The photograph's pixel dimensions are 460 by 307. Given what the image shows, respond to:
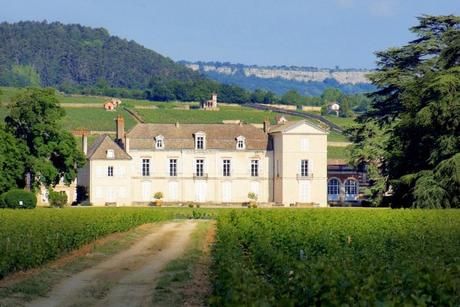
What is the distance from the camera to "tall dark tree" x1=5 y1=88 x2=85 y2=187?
7269 cm

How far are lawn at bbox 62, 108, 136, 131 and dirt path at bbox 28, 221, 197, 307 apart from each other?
76.5 m

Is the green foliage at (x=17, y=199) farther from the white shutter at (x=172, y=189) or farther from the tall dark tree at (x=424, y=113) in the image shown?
the tall dark tree at (x=424, y=113)

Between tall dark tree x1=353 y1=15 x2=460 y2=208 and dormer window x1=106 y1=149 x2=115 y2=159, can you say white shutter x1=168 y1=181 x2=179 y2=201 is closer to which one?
dormer window x1=106 y1=149 x2=115 y2=159

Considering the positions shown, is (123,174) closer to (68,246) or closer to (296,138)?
(296,138)

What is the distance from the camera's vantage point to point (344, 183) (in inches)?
3524

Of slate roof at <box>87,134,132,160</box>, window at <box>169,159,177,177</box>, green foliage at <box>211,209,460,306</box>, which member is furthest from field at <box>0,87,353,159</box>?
green foliage at <box>211,209,460,306</box>

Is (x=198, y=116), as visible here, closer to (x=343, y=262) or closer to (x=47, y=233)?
(x=47, y=233)

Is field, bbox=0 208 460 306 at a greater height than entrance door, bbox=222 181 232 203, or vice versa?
entrance door, bbox=222 181 232 203

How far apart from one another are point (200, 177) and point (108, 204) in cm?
675

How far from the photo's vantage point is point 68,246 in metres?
37.5

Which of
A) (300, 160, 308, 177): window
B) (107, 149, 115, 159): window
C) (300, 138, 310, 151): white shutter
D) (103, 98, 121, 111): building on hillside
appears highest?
(103, 98, 121, 111): building on hillside

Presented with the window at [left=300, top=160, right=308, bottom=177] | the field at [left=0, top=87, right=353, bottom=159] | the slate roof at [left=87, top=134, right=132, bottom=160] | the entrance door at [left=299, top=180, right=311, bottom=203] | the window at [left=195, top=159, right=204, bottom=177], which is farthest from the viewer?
the field at [left=0, top=87, right=353, bottom=159]

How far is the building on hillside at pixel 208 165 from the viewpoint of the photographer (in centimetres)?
7962

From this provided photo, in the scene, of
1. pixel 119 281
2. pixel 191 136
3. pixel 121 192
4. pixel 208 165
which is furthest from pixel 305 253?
pixel 191 136
